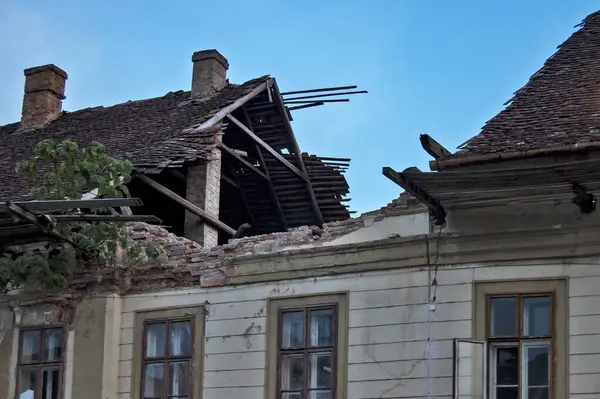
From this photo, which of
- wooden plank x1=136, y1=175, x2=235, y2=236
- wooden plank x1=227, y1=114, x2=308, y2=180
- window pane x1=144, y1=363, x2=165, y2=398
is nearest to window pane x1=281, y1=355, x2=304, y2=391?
window pane x1=144, y1=363, x2=165, y2=398

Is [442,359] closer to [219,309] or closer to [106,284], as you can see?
[219,309]

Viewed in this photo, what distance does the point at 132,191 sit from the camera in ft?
57.1

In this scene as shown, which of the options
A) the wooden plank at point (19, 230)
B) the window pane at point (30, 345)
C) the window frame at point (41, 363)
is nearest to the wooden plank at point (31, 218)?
the wooden plank at point (19, 230)

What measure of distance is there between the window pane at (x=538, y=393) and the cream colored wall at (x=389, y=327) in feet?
1.01

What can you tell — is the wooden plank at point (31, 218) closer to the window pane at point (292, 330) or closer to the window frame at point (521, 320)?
the window pane at point (292, 330)

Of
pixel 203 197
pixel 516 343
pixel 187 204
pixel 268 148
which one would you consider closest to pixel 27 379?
pixel 187 204

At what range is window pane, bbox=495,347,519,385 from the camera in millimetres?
12164

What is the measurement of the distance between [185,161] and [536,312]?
6582mm

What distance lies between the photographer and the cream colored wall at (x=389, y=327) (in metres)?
11.9

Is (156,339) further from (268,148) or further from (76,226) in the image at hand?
(268,148)

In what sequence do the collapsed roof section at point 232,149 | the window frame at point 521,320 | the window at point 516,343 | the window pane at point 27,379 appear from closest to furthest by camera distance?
the window frame at point 521,320, the window at point 516,343, the window pane at point 27,379, the collapsed roof section at point 232,149

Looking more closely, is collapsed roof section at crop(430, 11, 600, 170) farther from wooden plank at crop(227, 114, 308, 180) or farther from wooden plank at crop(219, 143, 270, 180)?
wooden plank at crop(227, 114, 308, 180)

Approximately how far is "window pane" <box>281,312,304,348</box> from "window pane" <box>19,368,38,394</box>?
3.66 metres

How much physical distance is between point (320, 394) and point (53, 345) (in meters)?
3.93
